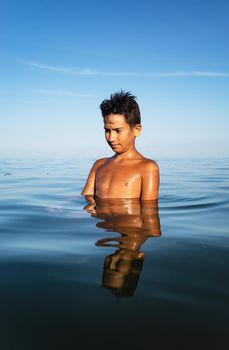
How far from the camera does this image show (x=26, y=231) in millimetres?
3049

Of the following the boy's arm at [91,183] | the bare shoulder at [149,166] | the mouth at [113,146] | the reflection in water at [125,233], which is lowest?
the reflection in water at [125,233]

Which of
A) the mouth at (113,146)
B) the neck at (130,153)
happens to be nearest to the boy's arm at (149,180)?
the neck at (130,153)

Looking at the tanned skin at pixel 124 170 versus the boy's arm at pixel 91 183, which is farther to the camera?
the boy's arm at pixel 91 183

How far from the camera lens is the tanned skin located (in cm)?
456

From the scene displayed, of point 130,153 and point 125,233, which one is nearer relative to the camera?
point 125,233

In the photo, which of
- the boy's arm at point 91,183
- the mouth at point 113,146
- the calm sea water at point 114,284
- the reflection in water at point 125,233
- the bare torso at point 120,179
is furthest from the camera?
the boy's arm at point 91,183

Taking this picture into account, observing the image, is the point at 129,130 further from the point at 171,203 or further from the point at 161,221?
the point at 161,221

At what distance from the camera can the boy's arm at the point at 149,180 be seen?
4500 mm

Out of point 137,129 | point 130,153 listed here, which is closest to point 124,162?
point 130,153

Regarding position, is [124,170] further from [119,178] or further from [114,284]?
[114,284]

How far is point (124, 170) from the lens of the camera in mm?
4691

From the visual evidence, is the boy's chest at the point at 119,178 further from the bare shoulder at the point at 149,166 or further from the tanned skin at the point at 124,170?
the bare shoulder at the point at 149,166

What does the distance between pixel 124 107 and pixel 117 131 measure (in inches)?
15.8

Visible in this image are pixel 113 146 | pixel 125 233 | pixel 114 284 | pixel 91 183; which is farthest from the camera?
pixel 91 183
